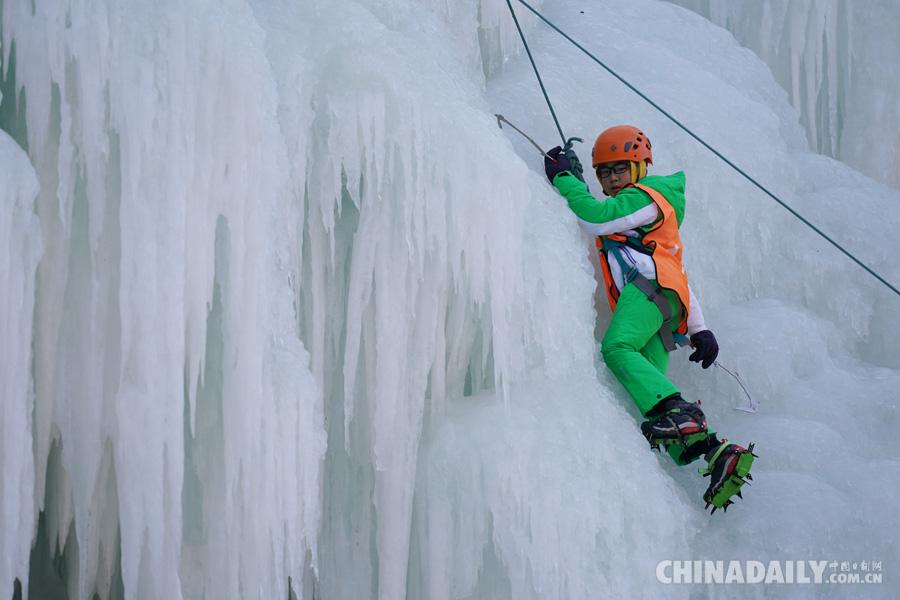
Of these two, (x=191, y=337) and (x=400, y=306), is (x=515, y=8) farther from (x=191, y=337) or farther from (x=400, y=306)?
(x=191, y=337)

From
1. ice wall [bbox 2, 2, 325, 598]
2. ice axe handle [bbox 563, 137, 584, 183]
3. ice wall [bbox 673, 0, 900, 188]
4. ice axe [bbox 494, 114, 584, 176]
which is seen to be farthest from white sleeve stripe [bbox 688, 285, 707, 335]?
ice wall [bbox 673, 0, 900, 188]

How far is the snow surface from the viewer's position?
3234 millimetres

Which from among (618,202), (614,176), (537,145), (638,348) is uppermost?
(537,145)

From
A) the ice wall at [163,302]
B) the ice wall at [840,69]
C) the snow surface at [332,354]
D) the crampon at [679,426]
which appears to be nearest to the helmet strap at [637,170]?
the snow surface at [332,354]

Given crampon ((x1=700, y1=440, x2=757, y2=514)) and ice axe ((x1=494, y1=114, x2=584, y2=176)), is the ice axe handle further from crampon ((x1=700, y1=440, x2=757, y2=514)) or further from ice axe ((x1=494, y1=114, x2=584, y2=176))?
crampon ((x1=700, y1=440, x2=757, y2=514))

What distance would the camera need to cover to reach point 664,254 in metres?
4.13

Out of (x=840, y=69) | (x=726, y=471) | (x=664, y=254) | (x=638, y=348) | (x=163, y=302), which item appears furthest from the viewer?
(x=840, y=69)

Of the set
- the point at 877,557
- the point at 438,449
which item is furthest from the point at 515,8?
the point at 877,557

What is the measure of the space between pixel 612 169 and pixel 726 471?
4.01 feet

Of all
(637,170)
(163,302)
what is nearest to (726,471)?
(637,170)

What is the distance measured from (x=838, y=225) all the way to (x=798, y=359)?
1.03 meters

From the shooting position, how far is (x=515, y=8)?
520 cm

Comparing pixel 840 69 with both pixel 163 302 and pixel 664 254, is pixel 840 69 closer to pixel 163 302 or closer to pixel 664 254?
pixel 664 254

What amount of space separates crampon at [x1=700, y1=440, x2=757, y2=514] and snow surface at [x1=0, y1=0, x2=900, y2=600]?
120 mm
